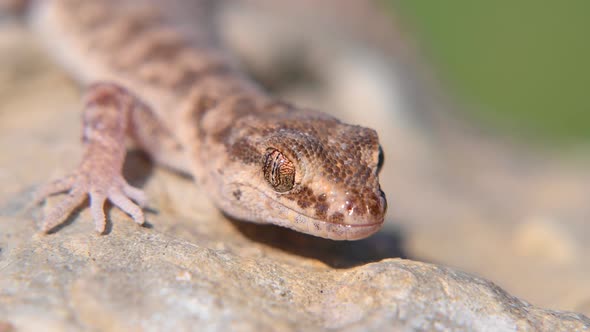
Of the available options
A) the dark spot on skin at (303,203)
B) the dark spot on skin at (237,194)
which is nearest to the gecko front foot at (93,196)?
the dark spot on skin at (237,194)

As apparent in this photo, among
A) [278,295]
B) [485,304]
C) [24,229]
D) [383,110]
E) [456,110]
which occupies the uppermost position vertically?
[456,110]

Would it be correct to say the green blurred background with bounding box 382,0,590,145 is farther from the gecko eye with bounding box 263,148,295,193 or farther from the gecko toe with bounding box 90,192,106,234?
the gecko toe with bounding box 90,192,106,234

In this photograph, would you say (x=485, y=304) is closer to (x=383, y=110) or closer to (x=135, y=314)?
(x=135, y=314)

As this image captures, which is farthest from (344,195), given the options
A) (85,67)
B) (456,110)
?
(456,110)

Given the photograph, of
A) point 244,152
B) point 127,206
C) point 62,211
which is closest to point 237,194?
point 244,152

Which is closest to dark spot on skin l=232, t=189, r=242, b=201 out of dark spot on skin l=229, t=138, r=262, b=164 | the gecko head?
the gecko head

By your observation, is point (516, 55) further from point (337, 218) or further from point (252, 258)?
point (252, 258)
